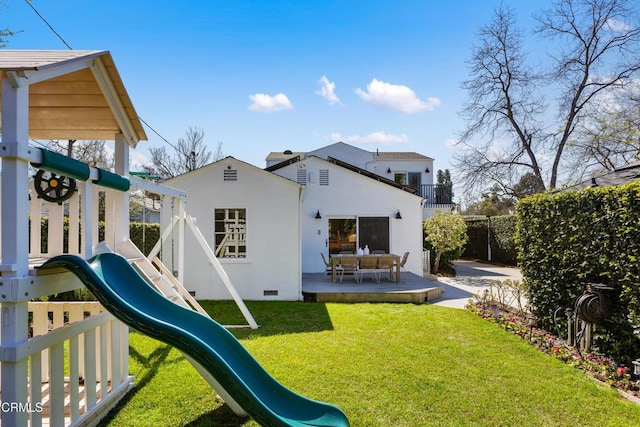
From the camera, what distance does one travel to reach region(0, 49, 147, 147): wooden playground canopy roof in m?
2.94

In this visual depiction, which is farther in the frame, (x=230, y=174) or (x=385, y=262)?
(x=385, y=262)

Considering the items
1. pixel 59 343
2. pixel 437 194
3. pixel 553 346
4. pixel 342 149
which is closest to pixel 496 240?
pixel 437 194

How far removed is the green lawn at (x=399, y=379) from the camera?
389cm

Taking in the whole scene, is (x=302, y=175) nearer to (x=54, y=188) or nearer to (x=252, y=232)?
(x=252, y=232)

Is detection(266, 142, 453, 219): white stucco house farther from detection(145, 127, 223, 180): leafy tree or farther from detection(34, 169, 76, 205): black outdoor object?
detection(34, 169, 76, 205): black outdoor object

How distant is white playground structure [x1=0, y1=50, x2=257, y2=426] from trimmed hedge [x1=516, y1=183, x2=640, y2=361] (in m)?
5.77

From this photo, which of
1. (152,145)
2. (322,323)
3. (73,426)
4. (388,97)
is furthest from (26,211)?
(152,145)

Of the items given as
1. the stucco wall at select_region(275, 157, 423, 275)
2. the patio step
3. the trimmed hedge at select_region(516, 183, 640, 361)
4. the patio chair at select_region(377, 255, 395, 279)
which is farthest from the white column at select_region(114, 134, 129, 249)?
the stucco wall at select_region(275, 157, 423, 275)

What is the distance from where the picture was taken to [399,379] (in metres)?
4.87

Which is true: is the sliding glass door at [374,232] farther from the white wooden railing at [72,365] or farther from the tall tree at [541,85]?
the white wooden railing at [72,365]

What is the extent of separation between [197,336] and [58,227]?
2.04m

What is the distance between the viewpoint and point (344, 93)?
13516 millimetres

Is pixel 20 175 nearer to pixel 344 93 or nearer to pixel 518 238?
pixel 518 238

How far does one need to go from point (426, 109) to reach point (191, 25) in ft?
27.2
